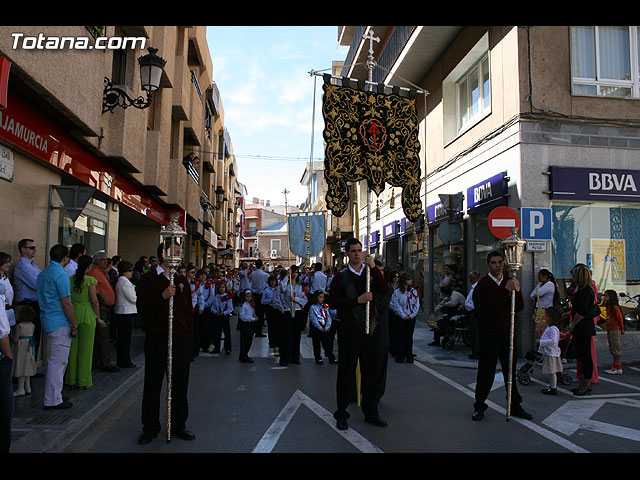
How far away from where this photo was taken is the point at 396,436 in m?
5.32

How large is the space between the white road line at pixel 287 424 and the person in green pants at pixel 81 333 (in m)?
2.97

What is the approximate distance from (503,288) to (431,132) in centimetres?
1127

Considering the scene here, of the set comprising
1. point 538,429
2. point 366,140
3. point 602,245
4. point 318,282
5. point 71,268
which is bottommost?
point 538,429

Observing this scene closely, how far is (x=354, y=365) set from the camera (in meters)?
5.93

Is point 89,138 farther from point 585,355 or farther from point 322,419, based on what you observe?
point 585,355

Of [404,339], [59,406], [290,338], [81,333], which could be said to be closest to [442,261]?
[404,339]

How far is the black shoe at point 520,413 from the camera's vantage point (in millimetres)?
6034

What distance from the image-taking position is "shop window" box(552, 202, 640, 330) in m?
11.1

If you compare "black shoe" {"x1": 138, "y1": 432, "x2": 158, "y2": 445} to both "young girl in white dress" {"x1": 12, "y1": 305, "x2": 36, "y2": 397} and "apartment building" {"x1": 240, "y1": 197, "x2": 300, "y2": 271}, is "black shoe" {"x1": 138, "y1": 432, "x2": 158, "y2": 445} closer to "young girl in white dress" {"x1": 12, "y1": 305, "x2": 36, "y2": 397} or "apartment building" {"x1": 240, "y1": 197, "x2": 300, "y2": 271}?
"young girl in white dress" {"x1": 12, "y1": 305, "x2": 36, "y2": 397}

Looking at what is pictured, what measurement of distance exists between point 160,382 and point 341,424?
198cm

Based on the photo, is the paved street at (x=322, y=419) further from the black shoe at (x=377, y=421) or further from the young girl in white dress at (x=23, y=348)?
the young girl in white dress at (x=23, y=348)
